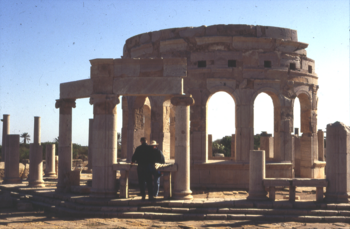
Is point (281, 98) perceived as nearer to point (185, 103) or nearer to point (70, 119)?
point (185, 103)

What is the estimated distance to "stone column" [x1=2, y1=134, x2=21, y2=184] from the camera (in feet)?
59.8

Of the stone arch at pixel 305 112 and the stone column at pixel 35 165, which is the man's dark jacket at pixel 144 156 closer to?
the stone column at pixel 35 165

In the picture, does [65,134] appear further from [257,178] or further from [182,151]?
[257,178]

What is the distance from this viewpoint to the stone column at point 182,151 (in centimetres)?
1200

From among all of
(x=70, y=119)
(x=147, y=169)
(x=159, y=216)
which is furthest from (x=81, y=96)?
(x=159, y=216)

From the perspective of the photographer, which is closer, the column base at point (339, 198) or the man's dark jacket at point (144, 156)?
the column base at point (339, 198)

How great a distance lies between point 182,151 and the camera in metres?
12.1

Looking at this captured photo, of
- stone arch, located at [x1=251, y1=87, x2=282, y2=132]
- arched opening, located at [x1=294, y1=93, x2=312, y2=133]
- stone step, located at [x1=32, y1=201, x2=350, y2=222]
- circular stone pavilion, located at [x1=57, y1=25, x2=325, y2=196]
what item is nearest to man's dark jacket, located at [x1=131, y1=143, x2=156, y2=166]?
stone step, located at [x1=32, y1=201, x2=350, y2=222]

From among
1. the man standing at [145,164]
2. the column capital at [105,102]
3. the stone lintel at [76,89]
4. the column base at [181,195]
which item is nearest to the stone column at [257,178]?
the column base at [181,195]

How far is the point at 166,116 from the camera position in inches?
719

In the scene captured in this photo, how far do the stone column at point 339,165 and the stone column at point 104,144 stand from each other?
6147 millimetres

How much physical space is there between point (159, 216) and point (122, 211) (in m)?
1.06

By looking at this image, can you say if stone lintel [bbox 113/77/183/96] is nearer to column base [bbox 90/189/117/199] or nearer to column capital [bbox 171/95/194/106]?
column capital [bbox 171/95/194/106]

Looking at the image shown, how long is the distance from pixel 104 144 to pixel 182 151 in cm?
231
